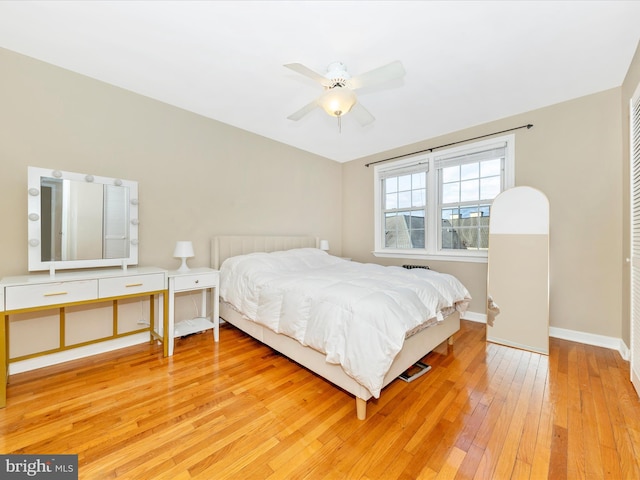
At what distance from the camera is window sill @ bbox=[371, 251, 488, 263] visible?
3538mm

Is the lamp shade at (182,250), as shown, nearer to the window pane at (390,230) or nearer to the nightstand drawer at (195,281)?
the nightstand drawer at (195,281)

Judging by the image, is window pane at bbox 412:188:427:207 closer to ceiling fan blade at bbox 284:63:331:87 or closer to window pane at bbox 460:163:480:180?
window pane at bbox 460:163:480:180

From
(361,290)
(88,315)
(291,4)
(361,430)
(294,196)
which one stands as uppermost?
(291,4)

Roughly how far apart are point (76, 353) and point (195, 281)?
1162 mm

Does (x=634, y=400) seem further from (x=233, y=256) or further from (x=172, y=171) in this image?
(x=172, y=171)

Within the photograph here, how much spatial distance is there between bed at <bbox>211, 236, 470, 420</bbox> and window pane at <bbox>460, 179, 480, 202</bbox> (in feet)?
5.24

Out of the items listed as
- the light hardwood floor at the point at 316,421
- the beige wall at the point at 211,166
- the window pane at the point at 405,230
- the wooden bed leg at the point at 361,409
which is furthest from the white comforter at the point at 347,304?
the window pane at the point at 405,230

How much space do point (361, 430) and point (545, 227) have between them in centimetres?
265

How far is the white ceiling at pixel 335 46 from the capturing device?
1.78 metres

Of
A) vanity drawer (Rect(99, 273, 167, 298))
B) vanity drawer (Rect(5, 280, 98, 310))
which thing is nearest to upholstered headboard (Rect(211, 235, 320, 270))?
vanity drawer (Rect(99, 273, 167, 298))

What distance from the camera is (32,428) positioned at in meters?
1.54

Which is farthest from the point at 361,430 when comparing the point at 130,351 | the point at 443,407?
the point at 130,351

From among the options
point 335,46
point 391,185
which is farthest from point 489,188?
point 335,46

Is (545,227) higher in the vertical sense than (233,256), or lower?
higher
